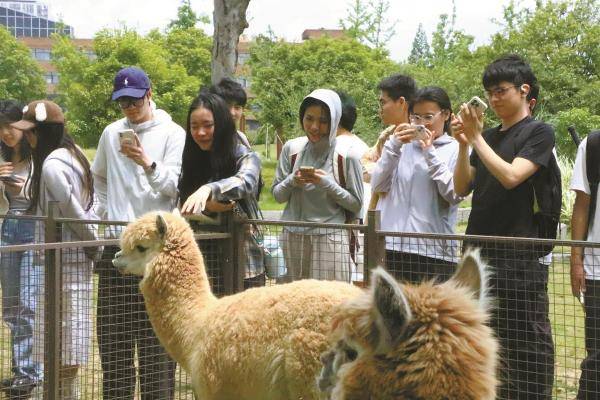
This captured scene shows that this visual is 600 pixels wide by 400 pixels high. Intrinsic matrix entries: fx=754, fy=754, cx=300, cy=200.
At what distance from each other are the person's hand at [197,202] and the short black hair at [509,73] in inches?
71.9

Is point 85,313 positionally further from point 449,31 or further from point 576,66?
point 449,31

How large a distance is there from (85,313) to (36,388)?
59 cm

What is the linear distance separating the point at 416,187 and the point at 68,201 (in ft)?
8.33

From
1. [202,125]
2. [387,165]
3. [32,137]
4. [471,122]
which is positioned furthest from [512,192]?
[32,137]

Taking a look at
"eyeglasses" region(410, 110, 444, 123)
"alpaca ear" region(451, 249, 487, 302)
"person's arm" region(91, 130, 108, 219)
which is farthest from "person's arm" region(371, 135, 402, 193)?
"alpaca ear" region(451, 249, 487, 302)

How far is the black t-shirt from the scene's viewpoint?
14.2 ft

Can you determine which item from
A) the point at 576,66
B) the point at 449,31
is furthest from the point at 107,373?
the point at 449,31

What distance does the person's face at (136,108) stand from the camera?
17.6 ft

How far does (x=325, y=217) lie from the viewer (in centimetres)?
523

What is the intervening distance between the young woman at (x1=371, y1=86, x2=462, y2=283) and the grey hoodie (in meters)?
0.18

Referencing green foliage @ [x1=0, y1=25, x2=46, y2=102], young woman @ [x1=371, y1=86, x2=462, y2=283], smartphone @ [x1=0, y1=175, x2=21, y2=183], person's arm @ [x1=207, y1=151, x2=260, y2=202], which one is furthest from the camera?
green foliage @ [x1=0, y1=25, x2=46, y2=102]

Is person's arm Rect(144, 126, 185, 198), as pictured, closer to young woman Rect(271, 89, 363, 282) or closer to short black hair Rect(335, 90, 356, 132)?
young woman Rect(271, 89, 363, 282)

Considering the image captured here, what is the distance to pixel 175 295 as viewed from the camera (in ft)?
14.4

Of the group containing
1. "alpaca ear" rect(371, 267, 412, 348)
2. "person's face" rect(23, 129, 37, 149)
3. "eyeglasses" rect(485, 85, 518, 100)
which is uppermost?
"eyeglasses" rect(485, 85, 518, 100)
